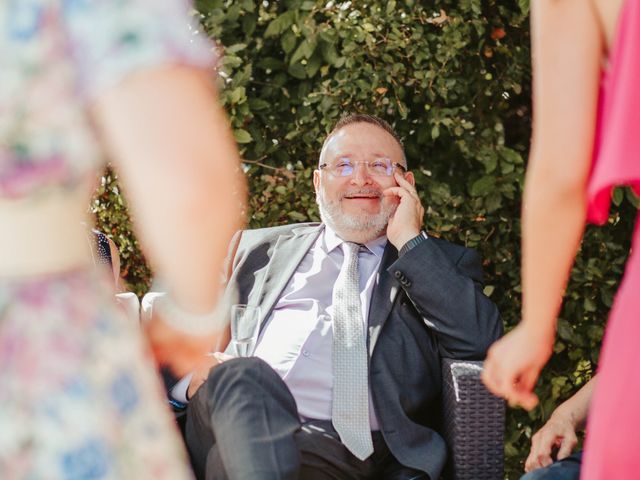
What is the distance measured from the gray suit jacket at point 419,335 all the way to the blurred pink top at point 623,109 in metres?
1.93

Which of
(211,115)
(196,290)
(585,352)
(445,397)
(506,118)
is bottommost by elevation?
Answer: (585,352)

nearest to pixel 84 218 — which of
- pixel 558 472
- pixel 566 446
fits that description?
pixel 558 472

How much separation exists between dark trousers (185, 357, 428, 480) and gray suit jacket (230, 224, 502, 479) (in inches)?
4.2

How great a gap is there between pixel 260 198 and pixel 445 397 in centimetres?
166

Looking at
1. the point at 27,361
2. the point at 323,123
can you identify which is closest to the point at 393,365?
the point at 323,123

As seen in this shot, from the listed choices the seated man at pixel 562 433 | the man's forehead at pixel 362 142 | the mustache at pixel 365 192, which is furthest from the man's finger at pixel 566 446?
the man's forehead at pixel 362 142

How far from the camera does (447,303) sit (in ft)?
10.8

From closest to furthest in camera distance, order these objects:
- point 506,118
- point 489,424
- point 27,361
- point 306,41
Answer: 1. point 27,361
2. point 489,424
3. point 306,41
4. point 506,118

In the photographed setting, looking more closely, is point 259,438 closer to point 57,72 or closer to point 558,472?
point 558,472

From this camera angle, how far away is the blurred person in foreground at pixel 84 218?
90 centimetres

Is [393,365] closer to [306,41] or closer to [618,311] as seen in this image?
[306,41]

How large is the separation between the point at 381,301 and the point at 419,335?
17 centimetres

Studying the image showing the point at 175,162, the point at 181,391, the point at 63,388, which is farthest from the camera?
the point at 181,391

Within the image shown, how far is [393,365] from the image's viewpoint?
10.9ft
